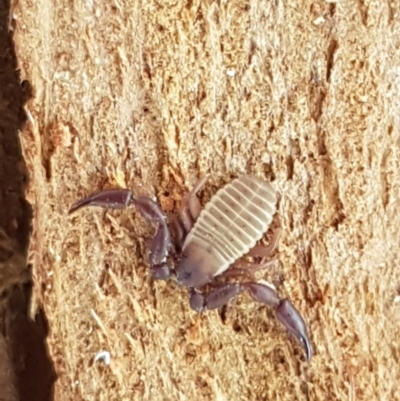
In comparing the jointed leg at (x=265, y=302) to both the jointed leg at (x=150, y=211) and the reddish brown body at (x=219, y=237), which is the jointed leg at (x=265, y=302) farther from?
the jointed leg at (x=150, y=211)

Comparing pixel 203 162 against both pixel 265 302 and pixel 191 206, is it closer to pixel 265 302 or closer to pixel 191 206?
pixel 191 206

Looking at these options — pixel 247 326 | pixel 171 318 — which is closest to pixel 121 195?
pixel 171 318

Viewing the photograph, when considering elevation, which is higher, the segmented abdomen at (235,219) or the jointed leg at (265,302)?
the segmented abdomen at (235,219)

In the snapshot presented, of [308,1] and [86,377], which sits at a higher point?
[308,1]

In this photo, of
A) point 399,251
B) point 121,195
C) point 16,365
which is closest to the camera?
point 121,195

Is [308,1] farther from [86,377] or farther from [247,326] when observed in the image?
[86,377]

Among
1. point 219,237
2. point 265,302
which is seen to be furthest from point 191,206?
point 265,302

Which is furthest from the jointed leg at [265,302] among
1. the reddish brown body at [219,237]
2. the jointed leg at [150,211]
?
the jointed leg at [150,211]
